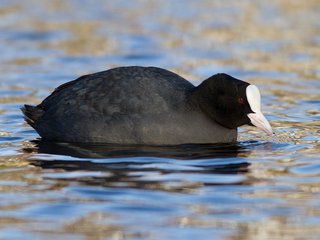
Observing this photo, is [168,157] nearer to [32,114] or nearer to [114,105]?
A: [114,105]

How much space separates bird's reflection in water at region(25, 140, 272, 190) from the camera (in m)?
6.83

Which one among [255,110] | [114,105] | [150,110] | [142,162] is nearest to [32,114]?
[114,105]

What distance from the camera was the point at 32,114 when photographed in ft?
28.7

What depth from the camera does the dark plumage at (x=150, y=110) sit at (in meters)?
7.95

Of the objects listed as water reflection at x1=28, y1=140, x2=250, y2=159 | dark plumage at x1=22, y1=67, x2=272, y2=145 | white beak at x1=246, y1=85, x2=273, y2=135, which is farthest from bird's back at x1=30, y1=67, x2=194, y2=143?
white beak at x1=246, y1=85, x2=273, y2=135

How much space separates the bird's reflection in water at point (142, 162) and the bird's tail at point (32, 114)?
32cm

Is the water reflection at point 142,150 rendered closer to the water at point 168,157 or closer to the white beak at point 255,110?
the water at point 168,157

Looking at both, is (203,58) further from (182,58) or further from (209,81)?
(209,81)

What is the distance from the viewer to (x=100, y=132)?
8.09 metres

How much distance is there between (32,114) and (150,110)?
1.41 metres

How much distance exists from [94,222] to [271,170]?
6.73ft

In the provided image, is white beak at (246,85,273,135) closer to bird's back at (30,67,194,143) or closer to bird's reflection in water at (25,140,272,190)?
bird's reflection in water at (25,140,272,190)

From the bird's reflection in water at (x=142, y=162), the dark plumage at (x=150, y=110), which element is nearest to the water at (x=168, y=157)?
the bird's reflection in water at (x=142, y=162)

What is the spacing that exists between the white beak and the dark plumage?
0.05 m
